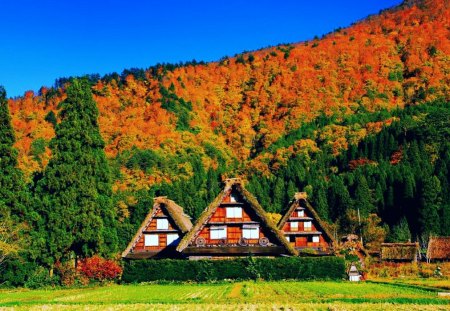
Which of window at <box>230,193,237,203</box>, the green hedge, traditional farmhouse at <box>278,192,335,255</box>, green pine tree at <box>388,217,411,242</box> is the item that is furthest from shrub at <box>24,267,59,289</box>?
green pine tree at <box>388,217,411,242</box>

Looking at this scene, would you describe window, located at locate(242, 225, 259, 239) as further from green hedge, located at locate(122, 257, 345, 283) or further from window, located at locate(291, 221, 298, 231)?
window, located at locate(291, 221, 298, 231)

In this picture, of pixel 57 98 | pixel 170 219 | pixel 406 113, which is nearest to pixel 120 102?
pixel 57 98

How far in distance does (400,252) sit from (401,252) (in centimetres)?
14

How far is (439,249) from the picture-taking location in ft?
269

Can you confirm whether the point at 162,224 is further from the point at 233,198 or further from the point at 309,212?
the point at 309,212

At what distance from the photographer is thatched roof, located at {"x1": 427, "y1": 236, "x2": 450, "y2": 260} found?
3182 inches

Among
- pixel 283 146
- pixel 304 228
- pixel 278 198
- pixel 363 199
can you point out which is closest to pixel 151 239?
pixel 304 228

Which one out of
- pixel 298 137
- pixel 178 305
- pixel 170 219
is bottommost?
pixel 178 305

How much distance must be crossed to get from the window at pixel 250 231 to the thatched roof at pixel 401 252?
3773cm

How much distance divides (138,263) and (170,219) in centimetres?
1123

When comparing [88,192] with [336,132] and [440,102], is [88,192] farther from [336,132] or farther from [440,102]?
[440,102]

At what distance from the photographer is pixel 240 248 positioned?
51.5 metres

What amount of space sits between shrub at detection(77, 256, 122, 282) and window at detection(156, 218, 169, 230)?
8.43 metres

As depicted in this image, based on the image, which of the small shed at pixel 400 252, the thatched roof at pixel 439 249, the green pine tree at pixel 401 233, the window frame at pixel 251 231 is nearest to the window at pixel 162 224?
the window frame at pixel 251 231
